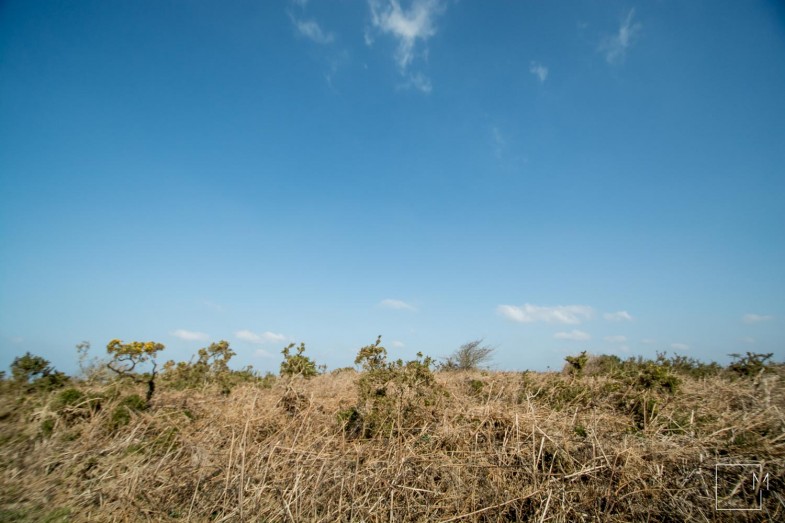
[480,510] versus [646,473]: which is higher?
[646,473]

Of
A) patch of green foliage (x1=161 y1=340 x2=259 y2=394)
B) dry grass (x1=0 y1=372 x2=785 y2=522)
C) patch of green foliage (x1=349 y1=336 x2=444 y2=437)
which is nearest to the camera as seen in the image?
dry grass (x1=0 y1=372 x2=785 y2=522)

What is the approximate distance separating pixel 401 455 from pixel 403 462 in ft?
0.94

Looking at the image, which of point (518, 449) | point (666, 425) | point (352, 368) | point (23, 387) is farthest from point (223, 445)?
point (352, 368)

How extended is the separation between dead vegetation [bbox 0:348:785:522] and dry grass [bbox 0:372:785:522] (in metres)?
0.02

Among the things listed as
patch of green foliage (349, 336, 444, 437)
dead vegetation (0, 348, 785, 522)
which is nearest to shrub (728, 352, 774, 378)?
dead vegetation (0, 348, 785, 522)

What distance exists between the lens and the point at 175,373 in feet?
26.6

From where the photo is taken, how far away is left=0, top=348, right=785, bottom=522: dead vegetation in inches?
112

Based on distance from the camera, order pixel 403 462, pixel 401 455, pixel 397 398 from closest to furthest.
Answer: pixel 403 462, pixel 401 455, pixel 397 398

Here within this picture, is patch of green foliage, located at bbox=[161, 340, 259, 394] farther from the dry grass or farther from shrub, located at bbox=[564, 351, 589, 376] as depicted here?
shrub, located at bbox=[564, 351, 589, 376]

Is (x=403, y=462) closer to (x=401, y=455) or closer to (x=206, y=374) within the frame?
(x=401, y=455)

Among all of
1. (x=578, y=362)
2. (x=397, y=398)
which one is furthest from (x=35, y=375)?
(x=578, y=362)

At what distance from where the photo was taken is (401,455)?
3682mm

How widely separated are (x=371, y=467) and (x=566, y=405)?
143 inches

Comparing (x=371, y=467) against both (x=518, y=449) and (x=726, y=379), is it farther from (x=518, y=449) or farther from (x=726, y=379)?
(x=726, y=379)
